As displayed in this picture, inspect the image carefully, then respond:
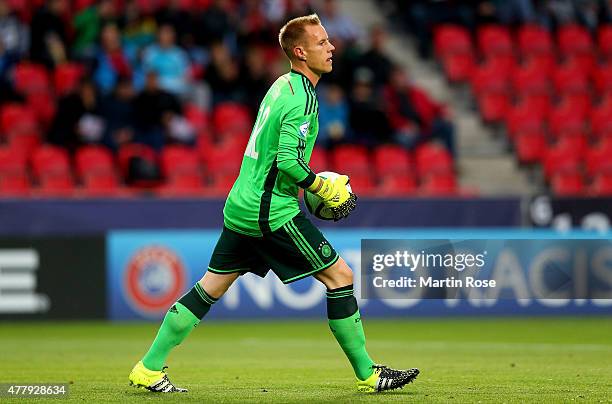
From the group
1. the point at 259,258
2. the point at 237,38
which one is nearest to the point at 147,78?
the point at 237,38

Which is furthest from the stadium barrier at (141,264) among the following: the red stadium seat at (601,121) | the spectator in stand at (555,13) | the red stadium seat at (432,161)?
the spectator in stand at (555,13)

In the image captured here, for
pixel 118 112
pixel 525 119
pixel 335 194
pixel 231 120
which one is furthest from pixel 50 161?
pixel 335 194

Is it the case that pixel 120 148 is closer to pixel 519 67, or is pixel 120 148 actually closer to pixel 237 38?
pixel 237 38

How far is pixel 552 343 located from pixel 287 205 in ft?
17.6

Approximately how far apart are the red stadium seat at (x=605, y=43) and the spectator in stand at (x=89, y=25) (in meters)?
8.65

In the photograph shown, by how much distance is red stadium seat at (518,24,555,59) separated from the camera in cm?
2080

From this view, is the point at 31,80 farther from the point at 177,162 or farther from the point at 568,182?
the point at 568,182

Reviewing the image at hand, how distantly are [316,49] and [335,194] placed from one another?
90 cm

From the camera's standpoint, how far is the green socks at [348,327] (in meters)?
7.45

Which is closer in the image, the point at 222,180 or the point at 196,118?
the point at 222,180

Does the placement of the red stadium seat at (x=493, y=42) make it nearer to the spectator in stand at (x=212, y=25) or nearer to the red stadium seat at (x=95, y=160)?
the spectator in stand at (x=212, y=25)

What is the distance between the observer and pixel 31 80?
1731cm

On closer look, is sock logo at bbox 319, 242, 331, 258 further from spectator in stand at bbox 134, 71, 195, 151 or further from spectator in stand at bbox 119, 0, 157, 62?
spectator in stand at bbox 119, 0, 157, 62

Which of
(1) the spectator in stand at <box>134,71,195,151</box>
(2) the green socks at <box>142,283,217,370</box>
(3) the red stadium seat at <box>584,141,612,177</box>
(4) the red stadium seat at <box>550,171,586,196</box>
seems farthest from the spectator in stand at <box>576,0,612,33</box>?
(2) the green socks at <box>142,283,217,370</box>
